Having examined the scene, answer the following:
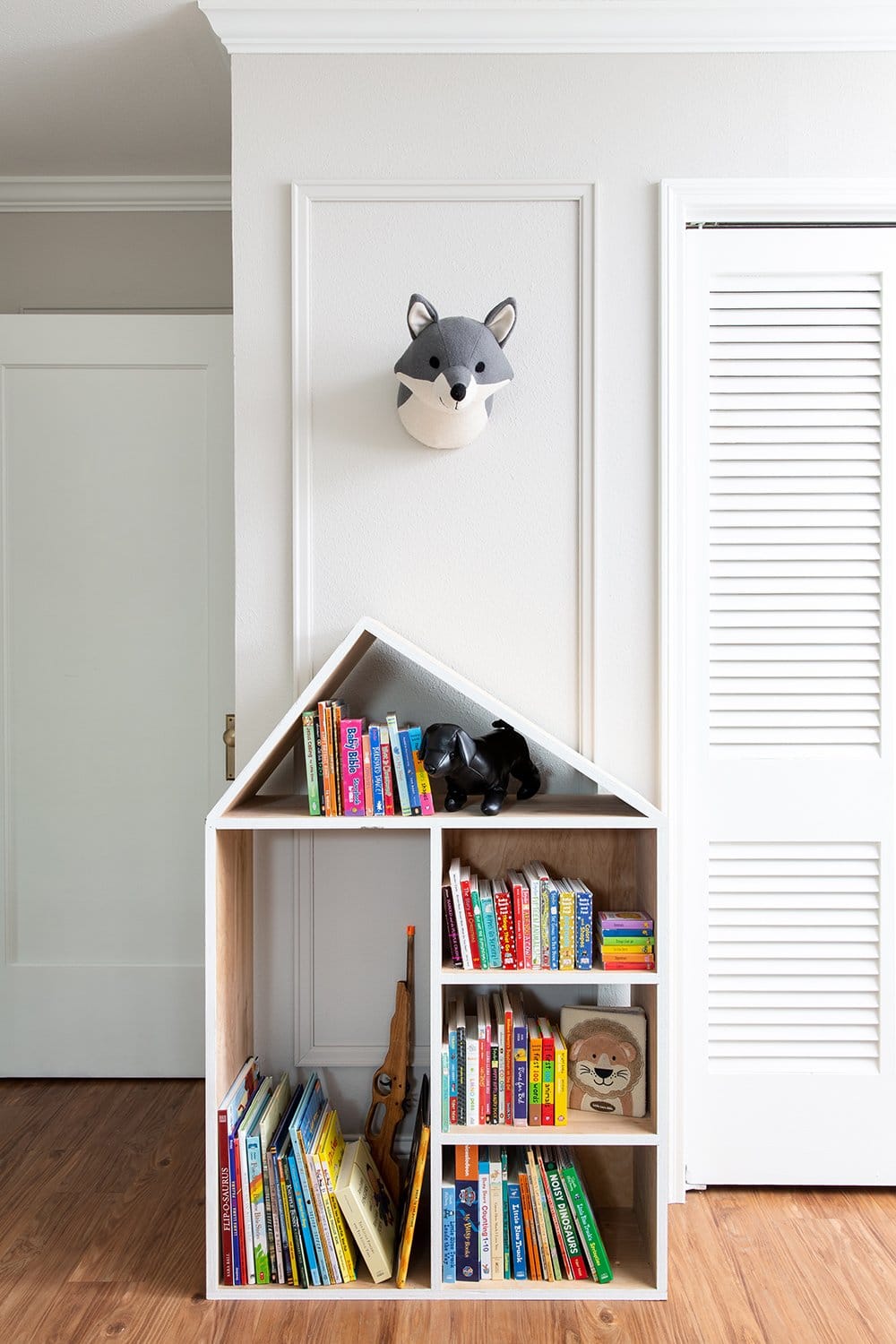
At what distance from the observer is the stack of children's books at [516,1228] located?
1.72 metres

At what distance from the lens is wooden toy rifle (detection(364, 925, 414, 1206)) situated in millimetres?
1894

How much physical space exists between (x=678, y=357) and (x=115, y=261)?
1675mm

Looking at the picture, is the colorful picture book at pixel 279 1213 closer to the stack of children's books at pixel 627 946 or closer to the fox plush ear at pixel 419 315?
the stack of children's books at pixel 627 946

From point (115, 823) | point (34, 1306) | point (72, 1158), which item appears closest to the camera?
point (34, 1306)

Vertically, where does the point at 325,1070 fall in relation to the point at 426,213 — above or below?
below

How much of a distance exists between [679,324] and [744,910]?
1272mm

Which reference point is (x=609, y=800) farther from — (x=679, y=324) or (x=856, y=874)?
(x=679, y=324)

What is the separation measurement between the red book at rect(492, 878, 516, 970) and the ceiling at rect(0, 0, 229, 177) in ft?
6.21

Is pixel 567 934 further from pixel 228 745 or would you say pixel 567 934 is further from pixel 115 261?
pixel 115 261

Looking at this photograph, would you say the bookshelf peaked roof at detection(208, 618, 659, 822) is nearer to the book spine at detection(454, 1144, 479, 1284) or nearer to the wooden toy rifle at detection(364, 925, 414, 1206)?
the wooden toy rifle at detection(364, 925, 414, 1206)

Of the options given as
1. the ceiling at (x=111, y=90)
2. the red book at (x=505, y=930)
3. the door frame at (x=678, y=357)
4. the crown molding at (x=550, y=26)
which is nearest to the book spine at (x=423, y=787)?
the red book at (x=505, y=930)

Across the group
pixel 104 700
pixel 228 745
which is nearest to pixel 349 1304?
pixel 228 745

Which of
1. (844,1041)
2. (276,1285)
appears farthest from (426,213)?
(276,1285)

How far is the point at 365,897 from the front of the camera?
2041mm
